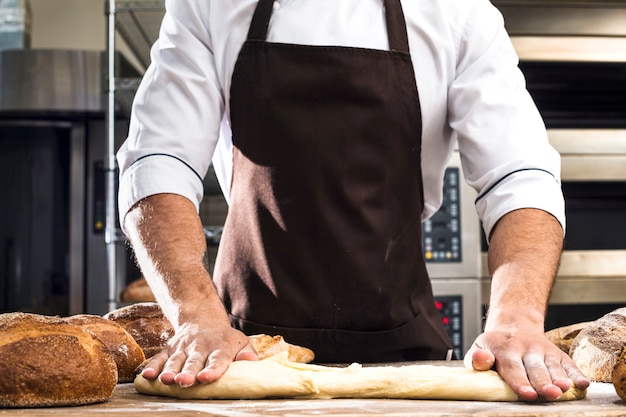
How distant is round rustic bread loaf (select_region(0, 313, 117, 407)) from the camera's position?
1.08 meters

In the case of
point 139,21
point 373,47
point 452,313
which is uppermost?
point 139,21

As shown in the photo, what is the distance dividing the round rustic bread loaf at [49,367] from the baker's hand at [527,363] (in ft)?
1.70

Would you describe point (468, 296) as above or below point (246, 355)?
below

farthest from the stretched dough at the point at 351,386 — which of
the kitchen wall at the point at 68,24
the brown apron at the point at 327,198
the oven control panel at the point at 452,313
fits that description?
the kitchen wall at the point at 68,24

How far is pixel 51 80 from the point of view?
10.7ft

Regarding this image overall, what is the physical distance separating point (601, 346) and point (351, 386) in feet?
1.55

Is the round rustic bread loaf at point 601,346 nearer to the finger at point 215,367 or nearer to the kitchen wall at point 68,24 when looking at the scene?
the finger at point 215,367

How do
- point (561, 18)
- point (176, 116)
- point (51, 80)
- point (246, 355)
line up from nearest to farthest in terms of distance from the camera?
point (246, 355), point (176, 116), point (561, 18), point (51, 80)

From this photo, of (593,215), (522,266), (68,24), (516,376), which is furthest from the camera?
(68,24)

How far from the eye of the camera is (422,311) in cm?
176

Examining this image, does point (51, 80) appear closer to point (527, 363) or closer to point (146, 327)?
point (146, 327)

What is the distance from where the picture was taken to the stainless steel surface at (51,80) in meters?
3.24

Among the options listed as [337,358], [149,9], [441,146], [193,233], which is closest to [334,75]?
[441,146]

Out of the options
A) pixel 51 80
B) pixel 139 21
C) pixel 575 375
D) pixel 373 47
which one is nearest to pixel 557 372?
pixel 575 375
